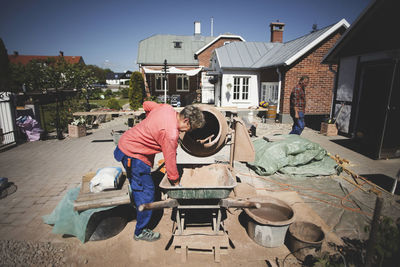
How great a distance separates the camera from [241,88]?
47.0ft

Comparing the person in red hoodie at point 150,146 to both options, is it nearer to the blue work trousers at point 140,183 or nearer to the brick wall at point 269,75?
the blue work trousers at point 140,183

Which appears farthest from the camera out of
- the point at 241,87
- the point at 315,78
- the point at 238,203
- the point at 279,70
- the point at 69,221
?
the point at 241,87

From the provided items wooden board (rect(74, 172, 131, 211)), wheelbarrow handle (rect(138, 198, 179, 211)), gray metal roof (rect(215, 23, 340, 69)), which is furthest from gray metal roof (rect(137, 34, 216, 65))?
wheelbarrow handle (rect(138, 198, 179, 211))

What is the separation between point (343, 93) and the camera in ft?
28.1

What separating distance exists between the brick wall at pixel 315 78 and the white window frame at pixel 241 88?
11.9 ft

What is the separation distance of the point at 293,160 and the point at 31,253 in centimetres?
523

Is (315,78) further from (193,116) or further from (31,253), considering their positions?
(31,253)

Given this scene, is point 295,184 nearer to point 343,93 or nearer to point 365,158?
point 365,158

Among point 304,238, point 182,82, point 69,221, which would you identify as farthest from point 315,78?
point 182,82

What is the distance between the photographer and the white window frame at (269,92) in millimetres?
11820

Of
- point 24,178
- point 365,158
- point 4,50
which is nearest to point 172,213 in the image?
point 24,178

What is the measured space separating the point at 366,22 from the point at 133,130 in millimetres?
8398

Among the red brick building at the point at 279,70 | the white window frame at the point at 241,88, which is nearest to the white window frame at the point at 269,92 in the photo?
the red brick building at the point at 279,70

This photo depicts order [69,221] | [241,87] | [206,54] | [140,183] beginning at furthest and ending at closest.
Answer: [206,54] < [241,87] < [69,221] < [140,183]
